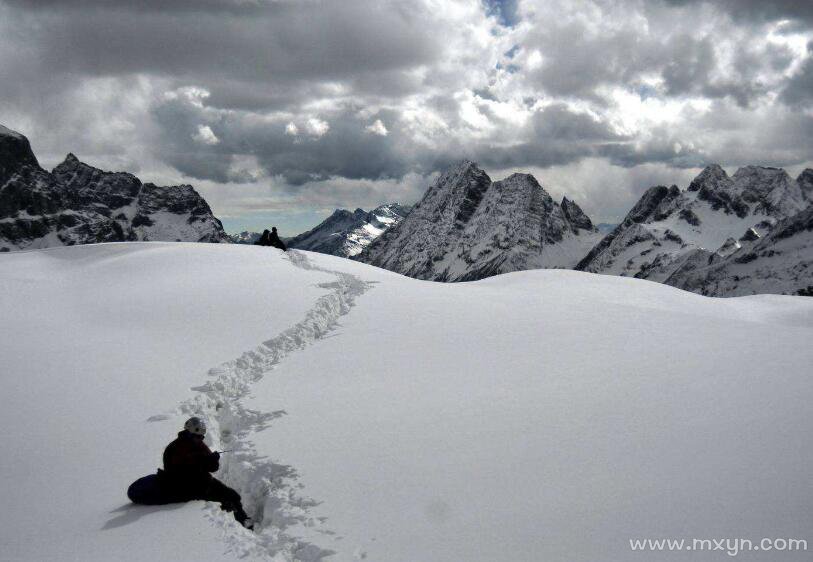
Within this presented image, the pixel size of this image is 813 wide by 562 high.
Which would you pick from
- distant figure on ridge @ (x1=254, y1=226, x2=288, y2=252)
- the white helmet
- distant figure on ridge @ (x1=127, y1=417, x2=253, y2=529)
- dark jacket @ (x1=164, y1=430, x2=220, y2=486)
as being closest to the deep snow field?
distant figure on ridge @ (x1=127, y1=417, x2=253, y2=529)

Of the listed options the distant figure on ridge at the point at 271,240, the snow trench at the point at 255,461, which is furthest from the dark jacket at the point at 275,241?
the snow trench at the point at 255,461

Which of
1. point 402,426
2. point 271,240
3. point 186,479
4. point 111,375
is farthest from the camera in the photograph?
point 271,240

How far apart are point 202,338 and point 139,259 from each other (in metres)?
17.2

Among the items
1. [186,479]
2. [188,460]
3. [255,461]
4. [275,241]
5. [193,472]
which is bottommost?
[255,461]

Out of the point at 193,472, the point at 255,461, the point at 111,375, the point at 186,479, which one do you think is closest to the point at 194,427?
the point at 193,472

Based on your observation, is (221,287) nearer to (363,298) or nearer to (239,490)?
(363,298)

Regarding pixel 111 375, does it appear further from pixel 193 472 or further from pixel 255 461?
pixel 193 472

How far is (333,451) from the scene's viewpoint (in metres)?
11.3

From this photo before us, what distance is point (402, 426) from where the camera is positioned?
40.2 feet

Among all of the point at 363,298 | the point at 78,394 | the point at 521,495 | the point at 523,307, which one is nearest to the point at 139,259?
the point at 363,298

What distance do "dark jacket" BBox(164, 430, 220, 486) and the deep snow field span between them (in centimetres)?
56

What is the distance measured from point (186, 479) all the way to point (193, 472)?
0.56 ft

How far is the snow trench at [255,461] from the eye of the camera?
27.8ft

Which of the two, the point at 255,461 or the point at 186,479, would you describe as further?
the point at 255,461
